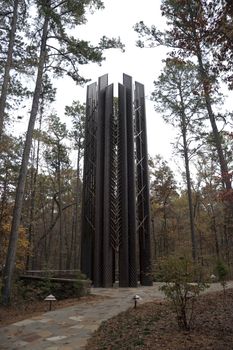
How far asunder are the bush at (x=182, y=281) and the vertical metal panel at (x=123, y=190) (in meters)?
6.61

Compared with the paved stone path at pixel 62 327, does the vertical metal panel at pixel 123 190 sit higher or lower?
higher

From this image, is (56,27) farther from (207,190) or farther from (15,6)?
(207,190)

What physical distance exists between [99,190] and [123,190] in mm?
931

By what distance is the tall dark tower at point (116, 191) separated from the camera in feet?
38.2

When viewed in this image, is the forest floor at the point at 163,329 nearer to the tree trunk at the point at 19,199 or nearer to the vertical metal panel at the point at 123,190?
the tree trunk at the point at 19,199

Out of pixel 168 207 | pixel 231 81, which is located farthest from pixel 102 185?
pixel 168 207

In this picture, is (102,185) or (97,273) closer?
(97,273)

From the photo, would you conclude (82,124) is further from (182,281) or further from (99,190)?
(182,281)

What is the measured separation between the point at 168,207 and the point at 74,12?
1622 centimetres

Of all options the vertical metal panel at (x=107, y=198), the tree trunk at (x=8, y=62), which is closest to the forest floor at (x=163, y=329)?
the vertical metal panel at (x=107, y=198)

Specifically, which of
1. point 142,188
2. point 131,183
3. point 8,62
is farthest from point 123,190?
point 8,62

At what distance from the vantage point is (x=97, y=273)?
11.6 m

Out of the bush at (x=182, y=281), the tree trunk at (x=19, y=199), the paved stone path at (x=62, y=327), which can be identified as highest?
the tree trunk at (x=19, y=199)

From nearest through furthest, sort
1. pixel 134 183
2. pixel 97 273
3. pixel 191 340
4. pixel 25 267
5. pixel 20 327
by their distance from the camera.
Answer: pixel 191 340, pixel 20 327, pixel 97 273, pixel 134 183, pixel 25 267
